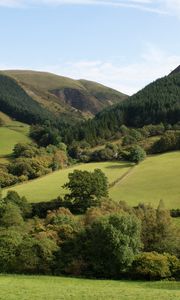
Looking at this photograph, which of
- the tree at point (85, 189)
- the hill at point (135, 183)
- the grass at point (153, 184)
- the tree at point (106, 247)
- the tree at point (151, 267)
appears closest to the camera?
the tree at point (151, 267)

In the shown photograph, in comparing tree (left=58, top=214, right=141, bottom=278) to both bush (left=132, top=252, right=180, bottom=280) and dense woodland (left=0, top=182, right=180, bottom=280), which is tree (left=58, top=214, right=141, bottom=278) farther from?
bush (left=132, top=252, right=180, bottom=280)

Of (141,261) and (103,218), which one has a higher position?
(103,218)

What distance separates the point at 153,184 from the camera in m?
108

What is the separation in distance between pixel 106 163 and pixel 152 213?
6988cm

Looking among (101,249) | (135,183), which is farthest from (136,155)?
(101,249)

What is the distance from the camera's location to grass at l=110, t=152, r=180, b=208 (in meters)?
96.1

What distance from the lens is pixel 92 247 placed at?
58875 millimetres

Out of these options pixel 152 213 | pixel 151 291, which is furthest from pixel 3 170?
pixel 151 291

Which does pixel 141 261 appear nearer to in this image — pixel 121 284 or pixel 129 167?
pixel 121 284

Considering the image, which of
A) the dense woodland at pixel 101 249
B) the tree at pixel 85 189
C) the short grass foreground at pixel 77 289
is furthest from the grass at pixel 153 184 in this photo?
the short grass foreground at pixel 77 289

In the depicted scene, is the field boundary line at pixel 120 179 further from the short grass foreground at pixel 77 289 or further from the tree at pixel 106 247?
the short grass foreground at pixel 77 289

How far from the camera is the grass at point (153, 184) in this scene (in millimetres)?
96125

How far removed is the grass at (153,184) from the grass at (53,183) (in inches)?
177

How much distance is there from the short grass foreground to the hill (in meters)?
39.7
